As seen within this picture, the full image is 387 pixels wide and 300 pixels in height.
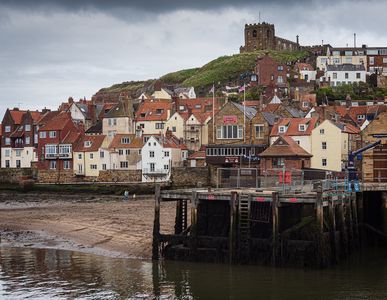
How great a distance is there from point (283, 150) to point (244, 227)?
36.1 metres

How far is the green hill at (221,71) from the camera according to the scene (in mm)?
133000

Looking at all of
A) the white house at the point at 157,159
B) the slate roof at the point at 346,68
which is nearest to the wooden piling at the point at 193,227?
the white house at the point at 157,159

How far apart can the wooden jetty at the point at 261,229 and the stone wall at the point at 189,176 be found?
39845 millimetres

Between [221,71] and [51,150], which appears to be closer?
[51,150]

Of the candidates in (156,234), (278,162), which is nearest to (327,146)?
(278,162)

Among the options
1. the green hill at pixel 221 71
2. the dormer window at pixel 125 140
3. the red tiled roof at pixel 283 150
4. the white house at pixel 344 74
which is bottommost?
the red tiled roof at pixel 283 150

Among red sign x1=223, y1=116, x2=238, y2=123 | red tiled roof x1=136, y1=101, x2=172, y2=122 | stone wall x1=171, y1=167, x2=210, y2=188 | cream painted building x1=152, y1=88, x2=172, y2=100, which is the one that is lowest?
stone wall x1=171, y1=167, x2=210, y2=188

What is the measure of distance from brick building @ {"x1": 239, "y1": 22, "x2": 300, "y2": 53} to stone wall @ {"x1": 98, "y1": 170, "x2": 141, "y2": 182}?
81.1m

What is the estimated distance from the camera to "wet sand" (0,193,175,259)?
36469 mm

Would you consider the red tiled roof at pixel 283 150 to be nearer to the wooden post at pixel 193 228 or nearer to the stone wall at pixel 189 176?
the stone wall at pixel 189 176

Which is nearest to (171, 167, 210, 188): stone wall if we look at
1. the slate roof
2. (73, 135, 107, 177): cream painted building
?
(73, 135, 107, 177): cream painted building

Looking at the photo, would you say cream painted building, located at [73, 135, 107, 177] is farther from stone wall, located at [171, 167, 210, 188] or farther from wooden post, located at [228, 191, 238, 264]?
wooden post, located at [228, 191, 238, 264]

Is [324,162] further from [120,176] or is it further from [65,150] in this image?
[65,150]

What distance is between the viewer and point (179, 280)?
27.3 metres
